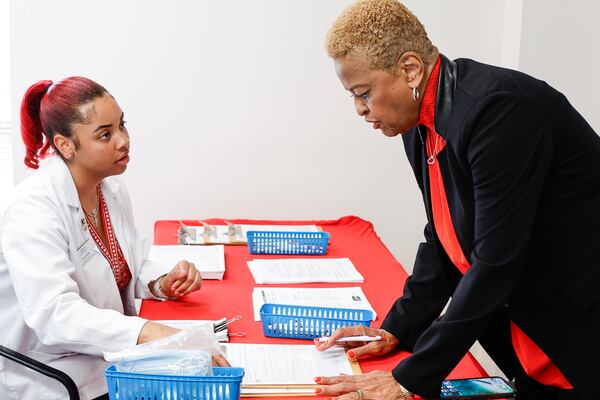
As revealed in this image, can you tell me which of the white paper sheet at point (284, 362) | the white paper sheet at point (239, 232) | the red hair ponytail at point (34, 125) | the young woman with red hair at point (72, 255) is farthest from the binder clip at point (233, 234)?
the white paper sheet at point (284, 362)

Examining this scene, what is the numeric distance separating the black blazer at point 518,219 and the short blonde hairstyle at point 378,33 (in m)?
0.10

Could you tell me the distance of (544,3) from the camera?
3355 mm

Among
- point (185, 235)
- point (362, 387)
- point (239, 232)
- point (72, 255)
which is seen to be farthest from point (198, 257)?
point (362, 387)

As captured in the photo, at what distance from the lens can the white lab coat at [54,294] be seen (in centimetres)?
164

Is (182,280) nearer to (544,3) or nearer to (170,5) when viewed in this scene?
(170,5)

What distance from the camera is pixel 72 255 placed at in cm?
180

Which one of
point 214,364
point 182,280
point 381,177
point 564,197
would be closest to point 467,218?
point 564,197

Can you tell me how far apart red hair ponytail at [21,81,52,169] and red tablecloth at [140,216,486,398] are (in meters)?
0.55

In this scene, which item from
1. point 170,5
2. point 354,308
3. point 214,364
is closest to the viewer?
point 214,364

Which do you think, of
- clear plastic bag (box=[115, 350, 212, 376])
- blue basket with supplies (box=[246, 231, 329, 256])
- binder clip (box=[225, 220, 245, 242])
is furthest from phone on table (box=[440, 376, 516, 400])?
binder clip (box=[225, 220, 245, 242])

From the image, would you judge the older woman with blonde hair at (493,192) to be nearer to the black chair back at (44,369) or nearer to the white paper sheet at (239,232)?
the black chair back at (44,369)

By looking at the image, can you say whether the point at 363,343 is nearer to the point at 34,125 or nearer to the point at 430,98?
the point at 430,98

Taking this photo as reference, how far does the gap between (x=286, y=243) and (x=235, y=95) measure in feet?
3.85

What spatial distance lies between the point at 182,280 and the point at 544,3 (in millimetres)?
2360
